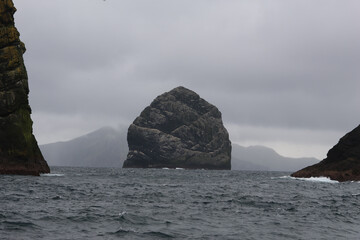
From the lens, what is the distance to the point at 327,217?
93.2 feet

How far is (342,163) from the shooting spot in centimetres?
9238

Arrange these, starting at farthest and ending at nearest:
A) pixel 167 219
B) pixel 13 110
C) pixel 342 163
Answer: pixel 342 163
pixel 13 110
pixel 167 219

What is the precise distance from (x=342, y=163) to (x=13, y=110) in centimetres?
7216

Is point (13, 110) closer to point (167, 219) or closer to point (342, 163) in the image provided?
point (167, 219)

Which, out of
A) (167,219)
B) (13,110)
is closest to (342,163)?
(13,110)

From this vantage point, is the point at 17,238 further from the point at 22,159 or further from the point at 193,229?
the point at 22,159

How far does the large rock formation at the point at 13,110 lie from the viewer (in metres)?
65.5

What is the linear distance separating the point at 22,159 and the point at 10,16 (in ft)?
89.5

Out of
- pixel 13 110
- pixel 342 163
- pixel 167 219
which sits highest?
pixel 13 110

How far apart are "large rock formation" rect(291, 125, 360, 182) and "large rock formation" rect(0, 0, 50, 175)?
2496 inches

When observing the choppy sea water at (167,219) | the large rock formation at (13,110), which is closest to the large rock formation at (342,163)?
the choppy sea water at (167,219)

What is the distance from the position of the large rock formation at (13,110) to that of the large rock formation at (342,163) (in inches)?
2496

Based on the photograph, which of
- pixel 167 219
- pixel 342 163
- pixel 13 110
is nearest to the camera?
pixel 167 219

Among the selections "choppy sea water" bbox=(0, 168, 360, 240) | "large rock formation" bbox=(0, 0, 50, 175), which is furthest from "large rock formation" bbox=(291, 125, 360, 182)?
"large rock formation" bbox=(0, 0, 50, 175)
